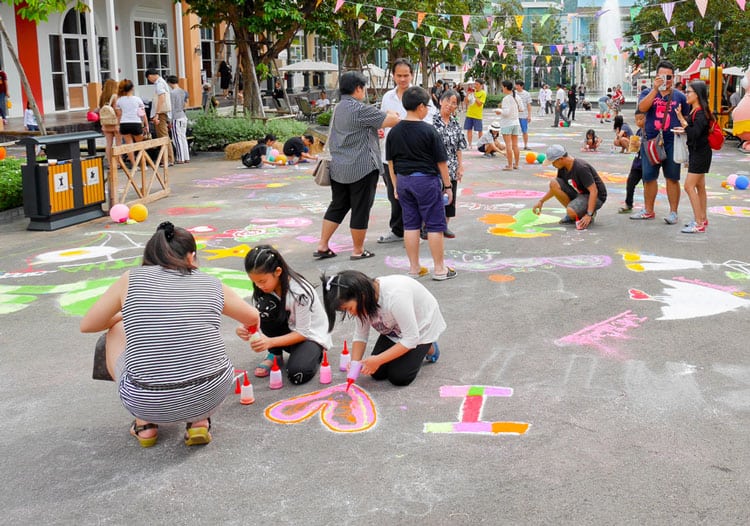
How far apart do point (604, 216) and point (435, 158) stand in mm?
3766

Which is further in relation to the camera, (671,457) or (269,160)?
(269,160)

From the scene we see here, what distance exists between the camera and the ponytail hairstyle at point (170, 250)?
388 centimetres

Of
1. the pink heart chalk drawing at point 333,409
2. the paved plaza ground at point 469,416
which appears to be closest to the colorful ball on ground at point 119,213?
the paved plaza ground at point 469,416

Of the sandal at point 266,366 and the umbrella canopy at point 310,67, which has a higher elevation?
the umbrella canopy at point 310,67

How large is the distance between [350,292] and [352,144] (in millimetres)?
3716

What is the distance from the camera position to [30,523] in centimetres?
339

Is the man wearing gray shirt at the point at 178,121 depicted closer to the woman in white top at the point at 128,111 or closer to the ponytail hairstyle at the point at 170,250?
the woman in white top at the point at 128,111

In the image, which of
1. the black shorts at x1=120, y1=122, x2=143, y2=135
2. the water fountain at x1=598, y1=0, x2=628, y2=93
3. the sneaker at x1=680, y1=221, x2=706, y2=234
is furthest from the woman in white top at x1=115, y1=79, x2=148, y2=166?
the water fountain at x1=598, y1=0, x2=628, y2=93

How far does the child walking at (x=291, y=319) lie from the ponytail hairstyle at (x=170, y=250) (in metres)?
0.71

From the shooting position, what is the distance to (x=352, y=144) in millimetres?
7859

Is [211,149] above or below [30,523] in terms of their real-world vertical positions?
above

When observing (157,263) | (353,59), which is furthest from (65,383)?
(353,59)

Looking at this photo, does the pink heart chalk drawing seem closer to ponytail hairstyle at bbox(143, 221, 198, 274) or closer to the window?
ponytail hairstyle at bbox(143, 221, 198, 274)

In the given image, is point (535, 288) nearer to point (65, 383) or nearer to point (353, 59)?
point (65, 383)
